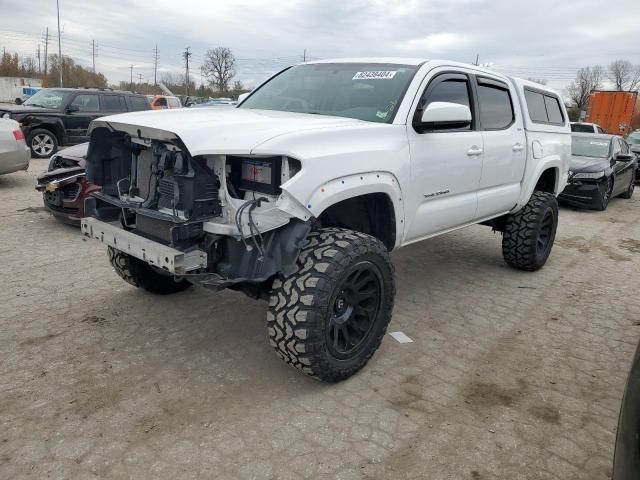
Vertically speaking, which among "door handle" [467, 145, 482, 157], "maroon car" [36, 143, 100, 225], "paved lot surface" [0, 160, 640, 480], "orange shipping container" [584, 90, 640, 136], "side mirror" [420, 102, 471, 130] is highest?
"orange shipping container" [584, 90, 640, 136]

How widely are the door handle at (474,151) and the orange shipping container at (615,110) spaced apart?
2315 centimetres

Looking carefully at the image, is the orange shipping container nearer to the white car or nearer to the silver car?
the white car

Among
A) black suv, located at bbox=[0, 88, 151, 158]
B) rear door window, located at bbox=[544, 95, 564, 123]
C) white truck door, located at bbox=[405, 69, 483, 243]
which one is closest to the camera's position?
white truck door, located at bbox=[405, 69, 483, 243]

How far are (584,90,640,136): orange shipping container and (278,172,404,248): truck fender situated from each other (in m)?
24.3

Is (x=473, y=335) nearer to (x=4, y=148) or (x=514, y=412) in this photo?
(x=514, y=412)

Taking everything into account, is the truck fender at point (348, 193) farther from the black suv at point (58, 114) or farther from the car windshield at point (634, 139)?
the car windshield at point (634, 139)

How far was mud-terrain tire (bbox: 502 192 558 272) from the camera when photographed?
5363 mm

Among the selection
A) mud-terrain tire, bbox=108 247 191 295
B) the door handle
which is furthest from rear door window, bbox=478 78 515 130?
mud-terrain tire, bbox=108 247 191 295

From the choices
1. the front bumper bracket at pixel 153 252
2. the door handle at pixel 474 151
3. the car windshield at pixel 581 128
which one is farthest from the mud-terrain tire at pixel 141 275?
the car windshield at pixel 581 128

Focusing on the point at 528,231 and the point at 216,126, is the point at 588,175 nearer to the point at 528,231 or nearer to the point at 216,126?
the point at 528,231

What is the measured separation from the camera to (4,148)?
28.0 ft

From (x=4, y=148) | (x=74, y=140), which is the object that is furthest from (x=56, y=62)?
(x=4, y=148)

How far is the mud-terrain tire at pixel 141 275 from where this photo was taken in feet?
13.4

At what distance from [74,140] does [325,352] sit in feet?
39.3
